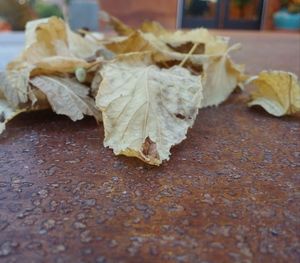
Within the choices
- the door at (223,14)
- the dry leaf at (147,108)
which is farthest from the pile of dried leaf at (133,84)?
the door at (223,14)

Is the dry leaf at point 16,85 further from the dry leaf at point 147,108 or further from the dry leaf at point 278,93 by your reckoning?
the dry leaf at point 278,93

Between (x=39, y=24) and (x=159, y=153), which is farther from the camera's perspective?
(x=39, y=24)

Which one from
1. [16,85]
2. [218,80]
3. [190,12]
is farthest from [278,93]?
[190,12]

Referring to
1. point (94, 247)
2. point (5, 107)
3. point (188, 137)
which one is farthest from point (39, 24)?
point (94, 247)

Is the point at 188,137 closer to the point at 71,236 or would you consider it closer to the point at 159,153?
the point at 159,153

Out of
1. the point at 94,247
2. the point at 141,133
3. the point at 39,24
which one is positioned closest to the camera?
the point at 94,247

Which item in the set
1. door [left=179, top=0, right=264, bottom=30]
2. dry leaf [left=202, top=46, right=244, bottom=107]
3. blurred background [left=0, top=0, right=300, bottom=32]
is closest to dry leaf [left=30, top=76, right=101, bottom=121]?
dry leaf [left=202, top=46, right=244, bottom=107]

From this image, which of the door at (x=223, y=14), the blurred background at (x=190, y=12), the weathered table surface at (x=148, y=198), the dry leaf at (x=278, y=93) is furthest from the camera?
the door at (x=223, y=14)

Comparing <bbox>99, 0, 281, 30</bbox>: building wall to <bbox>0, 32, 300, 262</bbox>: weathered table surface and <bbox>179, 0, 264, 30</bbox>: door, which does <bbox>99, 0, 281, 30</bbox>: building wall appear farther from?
<bbox>0, 32, 300, 262</bbox>: weathered table surface
